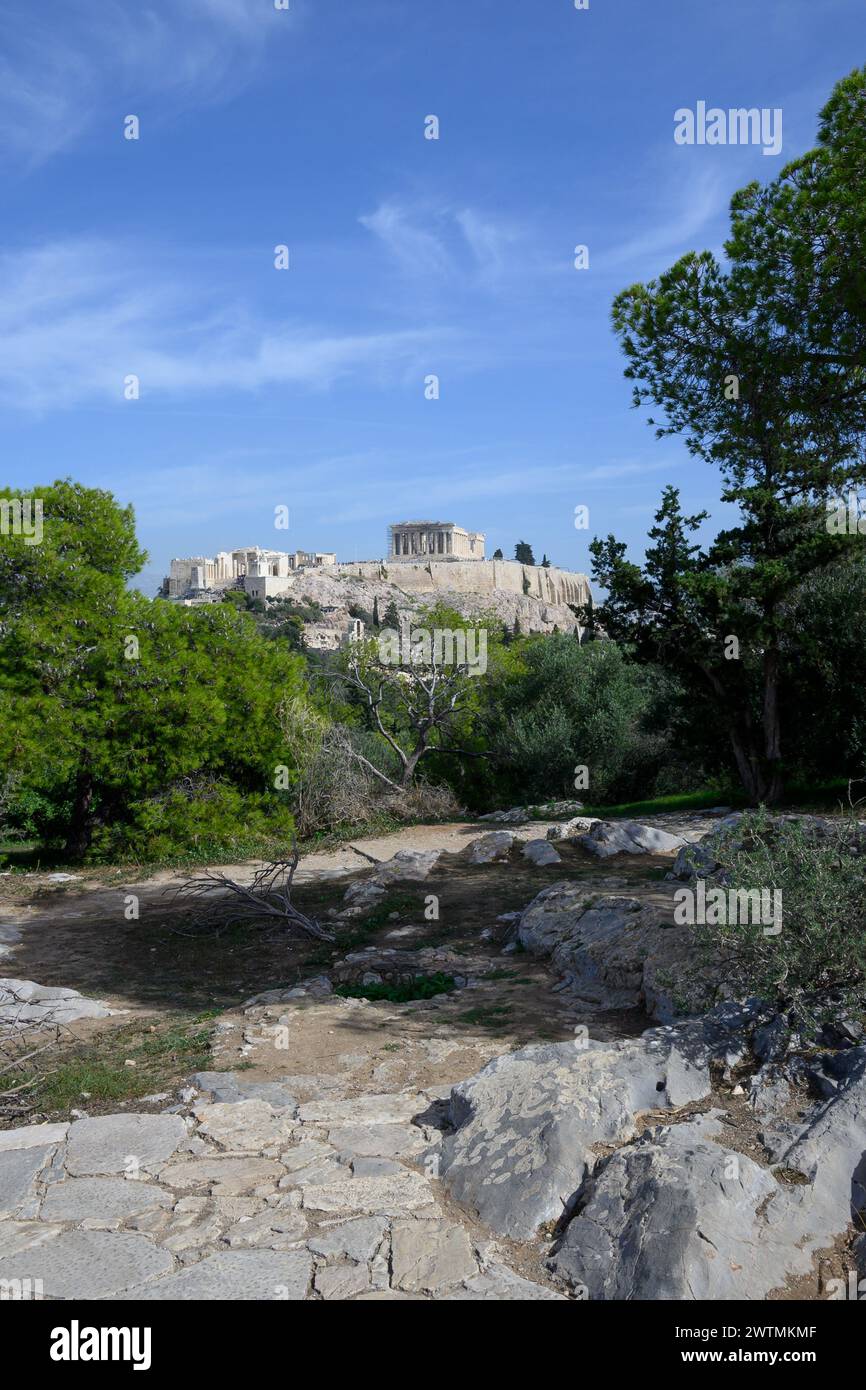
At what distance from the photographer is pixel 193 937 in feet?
28.8

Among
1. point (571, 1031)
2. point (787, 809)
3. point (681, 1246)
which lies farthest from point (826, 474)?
point (681, 1246)

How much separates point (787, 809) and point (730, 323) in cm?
705

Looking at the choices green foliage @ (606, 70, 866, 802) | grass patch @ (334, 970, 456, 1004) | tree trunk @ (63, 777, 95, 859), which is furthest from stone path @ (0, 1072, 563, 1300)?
tree trunk @ (63, 777, 95, 859)

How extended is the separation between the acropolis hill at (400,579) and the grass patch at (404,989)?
6696 centimetres

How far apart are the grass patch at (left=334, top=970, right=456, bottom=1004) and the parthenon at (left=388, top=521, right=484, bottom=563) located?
4724 inches

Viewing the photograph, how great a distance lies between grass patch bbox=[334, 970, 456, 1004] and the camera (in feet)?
21.6

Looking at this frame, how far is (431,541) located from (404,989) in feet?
413

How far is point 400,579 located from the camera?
368ft

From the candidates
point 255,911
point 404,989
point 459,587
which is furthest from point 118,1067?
point 459,587

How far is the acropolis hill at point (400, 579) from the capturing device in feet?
321

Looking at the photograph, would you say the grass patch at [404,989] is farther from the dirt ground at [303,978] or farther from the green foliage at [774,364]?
the green foliage at [774,364]
